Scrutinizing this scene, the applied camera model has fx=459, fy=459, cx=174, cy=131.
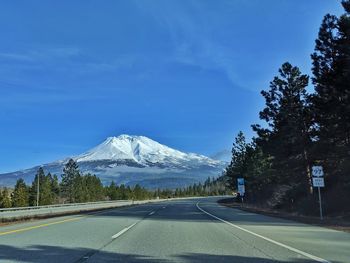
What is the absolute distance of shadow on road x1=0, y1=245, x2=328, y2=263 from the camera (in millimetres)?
9734

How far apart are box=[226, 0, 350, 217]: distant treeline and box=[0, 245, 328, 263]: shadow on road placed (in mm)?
17743

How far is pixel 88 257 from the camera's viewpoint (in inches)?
399

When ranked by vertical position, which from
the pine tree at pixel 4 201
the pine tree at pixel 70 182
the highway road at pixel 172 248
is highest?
the pine tree at pixel 70 182

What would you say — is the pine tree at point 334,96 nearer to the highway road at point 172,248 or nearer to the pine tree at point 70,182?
the highway road at point 172,248

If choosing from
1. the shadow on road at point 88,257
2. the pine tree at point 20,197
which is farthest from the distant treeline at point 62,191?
the shadow on road at point 88,257

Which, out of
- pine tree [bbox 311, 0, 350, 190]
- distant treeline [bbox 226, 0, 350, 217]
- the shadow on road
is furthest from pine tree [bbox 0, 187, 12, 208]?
the shadow on road

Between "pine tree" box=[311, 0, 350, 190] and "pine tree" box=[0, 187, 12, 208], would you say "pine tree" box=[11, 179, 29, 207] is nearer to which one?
"pine tree" box=[0, 187, 12, 208]

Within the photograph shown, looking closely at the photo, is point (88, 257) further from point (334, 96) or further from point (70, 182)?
point (70, 182)

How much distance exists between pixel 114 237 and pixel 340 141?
66.3 feet

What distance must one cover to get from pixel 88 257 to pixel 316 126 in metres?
27.4

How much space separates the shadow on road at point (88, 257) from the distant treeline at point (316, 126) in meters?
17.7

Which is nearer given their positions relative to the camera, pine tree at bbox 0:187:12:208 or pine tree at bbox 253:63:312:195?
pine tree at bbox 253:63:312:195

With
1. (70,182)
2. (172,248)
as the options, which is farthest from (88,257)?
(70,182)

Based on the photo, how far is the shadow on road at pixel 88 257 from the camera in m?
9.73
